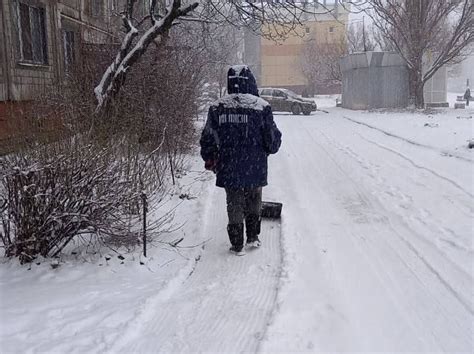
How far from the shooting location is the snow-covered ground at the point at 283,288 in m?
3.39

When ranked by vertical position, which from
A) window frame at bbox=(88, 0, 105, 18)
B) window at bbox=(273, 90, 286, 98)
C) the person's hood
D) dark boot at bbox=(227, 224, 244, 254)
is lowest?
dark boot at bbox=(227, 224, 244, 254)

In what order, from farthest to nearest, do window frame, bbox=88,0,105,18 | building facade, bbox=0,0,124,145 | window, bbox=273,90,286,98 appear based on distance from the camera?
window, bbox=273,90,286,98 → window frame, bbox=88,0,105,18 → building facade, bbox=0,0,124,145

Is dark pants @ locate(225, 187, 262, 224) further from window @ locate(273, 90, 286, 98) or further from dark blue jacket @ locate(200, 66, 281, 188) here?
window @ locate(273, 90, 286, 98)

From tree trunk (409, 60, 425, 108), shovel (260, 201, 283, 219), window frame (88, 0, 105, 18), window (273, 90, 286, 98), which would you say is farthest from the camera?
window (273, 90, 286, 98)

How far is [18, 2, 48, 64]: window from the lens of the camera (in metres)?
13.6

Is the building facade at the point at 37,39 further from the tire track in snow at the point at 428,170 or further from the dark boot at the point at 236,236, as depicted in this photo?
the tire track in snow at the point at 428,170

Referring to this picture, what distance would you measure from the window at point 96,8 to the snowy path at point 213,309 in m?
16.6

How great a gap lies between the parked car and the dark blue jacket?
24.8m

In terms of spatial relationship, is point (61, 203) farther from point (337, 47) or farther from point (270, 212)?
point (337, 47)

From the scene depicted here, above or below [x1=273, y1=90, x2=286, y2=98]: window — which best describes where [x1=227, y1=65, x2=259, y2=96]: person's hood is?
below

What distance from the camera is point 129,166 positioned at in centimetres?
546

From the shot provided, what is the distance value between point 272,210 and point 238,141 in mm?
1577

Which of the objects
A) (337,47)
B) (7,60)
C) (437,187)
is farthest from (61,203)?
(337,47)

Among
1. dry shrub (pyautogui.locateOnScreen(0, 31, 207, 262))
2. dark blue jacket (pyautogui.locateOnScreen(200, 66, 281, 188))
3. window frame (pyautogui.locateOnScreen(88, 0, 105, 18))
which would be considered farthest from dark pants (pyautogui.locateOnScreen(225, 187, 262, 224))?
window frame (pyautogui.locateOnScreen(88, 0, 105, 18))
